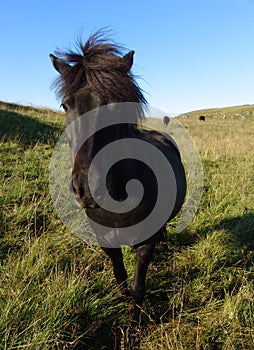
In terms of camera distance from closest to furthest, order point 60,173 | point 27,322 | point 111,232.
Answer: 1. point 27,322
2. point 111,232
3. point 60,173

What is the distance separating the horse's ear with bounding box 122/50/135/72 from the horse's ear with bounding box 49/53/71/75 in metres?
0.47

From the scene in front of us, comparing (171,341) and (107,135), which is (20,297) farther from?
(107,135)

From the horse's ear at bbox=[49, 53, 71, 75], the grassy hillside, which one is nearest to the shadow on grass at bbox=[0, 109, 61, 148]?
the horse's ear at bbox=[49, 53, 71, 75]

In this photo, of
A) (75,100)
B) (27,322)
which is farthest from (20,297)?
(75,100)

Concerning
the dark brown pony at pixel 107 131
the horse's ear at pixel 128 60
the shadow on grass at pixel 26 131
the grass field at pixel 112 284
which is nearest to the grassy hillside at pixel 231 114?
the shadow on grass at pixel 26 131

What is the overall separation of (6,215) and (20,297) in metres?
1.85

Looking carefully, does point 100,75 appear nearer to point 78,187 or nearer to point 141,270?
point 78,187

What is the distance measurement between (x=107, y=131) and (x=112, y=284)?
5.00 feet

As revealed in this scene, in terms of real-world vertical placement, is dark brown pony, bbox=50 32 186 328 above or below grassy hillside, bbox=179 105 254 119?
below

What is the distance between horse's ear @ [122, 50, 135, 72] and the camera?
2.52m

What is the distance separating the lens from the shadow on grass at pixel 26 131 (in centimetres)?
817

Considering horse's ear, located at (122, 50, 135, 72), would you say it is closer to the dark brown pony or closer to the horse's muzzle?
the dark brown pony

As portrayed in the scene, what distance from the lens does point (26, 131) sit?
30.7ft

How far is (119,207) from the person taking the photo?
246cm
